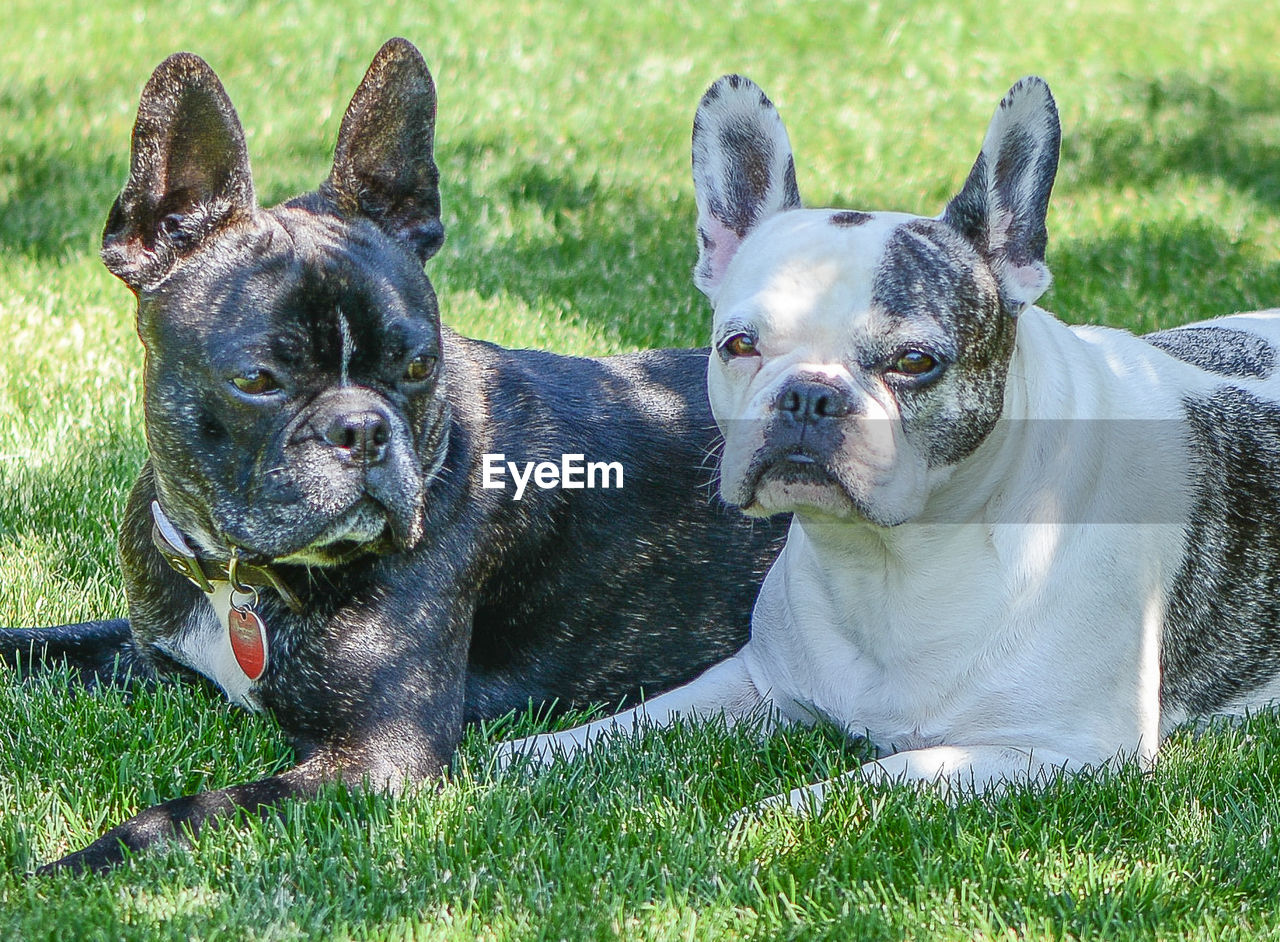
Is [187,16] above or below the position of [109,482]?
above

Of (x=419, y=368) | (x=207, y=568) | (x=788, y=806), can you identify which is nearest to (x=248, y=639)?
(x=207, y=568)

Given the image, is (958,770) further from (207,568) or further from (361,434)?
(207,568)

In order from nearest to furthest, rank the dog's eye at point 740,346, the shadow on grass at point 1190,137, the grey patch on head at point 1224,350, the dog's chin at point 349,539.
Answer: the dog's chin at point 349,539
the dog's eye at point 740,346
the grey patch on head at point 1224,350
the shadow on grass at point 1190,137

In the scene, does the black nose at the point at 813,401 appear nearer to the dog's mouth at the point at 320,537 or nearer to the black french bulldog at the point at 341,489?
the black french bulldog at the point at 341,489

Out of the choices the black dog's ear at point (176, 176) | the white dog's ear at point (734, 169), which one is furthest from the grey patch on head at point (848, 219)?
the black dog's ear at point (176, 176)

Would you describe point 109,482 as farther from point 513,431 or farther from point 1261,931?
point 1261,931

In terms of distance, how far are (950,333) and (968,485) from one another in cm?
40

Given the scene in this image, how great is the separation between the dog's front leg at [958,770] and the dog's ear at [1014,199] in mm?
1045

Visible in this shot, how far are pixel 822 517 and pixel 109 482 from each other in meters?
2.76

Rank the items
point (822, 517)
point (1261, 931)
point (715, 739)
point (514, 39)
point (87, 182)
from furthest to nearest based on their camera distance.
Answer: point (514, 39) → point (87, 182) → point (715, 739) → point (822, 517) → point (1261, 931)

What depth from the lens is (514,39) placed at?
1146 centimetres

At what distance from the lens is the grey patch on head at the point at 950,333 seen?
141 inches

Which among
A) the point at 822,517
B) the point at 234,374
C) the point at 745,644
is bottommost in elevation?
the point at 745,644

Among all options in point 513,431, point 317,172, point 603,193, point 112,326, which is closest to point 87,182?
point 317,172
